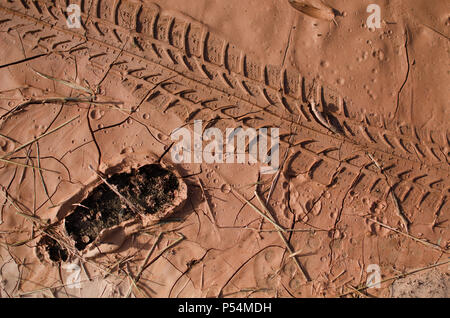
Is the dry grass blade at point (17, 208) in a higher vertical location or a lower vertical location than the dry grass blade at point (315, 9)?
lower

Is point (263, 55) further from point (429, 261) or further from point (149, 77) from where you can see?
point (429, 261)

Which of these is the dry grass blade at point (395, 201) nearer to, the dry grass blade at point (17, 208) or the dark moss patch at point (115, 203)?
the dark moss patch at point (115, 203)

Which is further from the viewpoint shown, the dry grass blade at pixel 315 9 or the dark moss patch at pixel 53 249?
the dry grass blade at pixel 315 9

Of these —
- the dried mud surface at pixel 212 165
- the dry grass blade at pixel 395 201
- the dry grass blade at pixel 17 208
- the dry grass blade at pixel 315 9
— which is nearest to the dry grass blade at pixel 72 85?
the dried mud surface at pixel 212 165

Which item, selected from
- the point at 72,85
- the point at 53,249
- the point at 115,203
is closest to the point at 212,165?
the point at 115,203

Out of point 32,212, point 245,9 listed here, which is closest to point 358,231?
point 245,9

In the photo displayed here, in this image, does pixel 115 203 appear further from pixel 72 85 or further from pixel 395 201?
pixel 395 201
